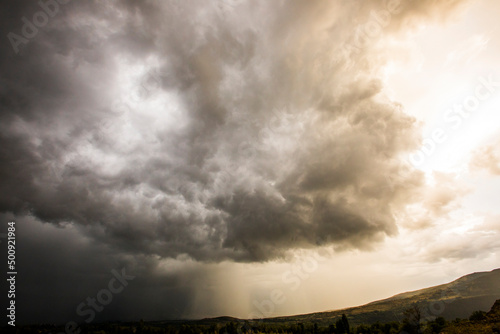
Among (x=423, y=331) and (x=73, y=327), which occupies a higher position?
(x=73, y=327)

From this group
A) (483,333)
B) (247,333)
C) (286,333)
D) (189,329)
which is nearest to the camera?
(483,333)

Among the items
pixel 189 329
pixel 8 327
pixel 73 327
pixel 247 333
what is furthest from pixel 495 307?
pixel 8 327

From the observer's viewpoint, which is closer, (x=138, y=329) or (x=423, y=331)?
(x=423, y=331)

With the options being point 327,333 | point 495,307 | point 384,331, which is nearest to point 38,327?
point 327,333

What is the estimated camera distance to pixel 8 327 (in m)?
104

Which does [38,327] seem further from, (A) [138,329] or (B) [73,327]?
(A) [138,329]

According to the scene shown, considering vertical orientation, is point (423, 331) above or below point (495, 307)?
below

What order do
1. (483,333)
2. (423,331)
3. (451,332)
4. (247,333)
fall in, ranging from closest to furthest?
(483,333)
(451,332)
(423,331)
(247,333)

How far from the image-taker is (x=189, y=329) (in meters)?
117

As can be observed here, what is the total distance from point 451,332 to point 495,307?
130ft

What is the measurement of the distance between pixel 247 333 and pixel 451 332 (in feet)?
248

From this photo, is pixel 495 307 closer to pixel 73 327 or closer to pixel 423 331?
pixel 423 331

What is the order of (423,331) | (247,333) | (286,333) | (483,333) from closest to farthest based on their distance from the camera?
(483,333) < (423,331) < (247,333) < (286,333)

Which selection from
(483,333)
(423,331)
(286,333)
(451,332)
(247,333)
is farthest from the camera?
(286,333)
